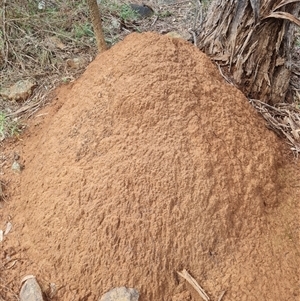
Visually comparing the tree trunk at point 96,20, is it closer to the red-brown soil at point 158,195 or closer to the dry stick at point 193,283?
the red-brown soil at point 158,195

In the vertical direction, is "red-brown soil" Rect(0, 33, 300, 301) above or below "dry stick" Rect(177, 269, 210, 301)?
above

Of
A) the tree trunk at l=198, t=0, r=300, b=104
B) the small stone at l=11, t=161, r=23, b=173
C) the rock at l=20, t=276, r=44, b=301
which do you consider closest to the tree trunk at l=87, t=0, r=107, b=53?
the tree trunk at l=198, t=0, r=300, b=104

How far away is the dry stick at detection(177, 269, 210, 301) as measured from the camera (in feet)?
4.61

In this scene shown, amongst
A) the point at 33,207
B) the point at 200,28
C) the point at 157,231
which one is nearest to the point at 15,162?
the point at 33,207

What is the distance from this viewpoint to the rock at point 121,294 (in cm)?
139

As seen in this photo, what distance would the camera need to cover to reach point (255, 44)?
6.25 feet

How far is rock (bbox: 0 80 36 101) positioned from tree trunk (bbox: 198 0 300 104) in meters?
0.96

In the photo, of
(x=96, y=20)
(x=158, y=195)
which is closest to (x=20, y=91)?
→ (x=96, y=20)

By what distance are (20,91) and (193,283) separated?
1416 millimetres

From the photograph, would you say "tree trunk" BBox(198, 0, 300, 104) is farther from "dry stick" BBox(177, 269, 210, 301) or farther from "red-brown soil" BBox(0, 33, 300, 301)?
"dry stick" BBox(177, 269, 210, 301)

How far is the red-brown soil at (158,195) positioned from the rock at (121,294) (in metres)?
0.02

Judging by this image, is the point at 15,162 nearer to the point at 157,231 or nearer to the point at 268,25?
the point at 157,231

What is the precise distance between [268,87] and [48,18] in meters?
1.50

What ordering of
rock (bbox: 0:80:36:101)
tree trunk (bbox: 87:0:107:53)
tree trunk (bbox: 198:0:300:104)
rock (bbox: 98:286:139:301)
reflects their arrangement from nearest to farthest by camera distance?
rock (bbox: 98:286:139:301) → tree trunk (bbox: 198:0:300:104) → tree trunk (bbox: 87:0:107:53) → rock (bbox: 0:80:36:101)
